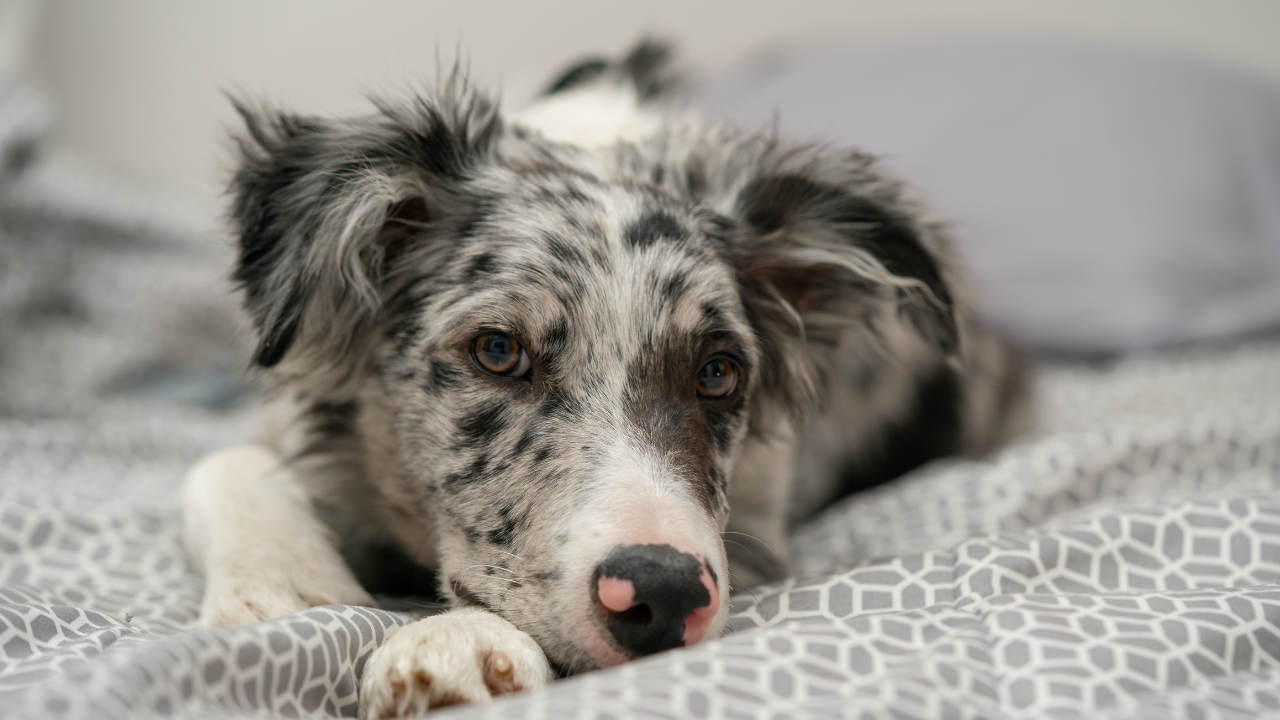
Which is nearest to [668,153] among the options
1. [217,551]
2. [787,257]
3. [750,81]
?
[787,257]

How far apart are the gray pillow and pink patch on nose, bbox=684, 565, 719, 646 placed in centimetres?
299

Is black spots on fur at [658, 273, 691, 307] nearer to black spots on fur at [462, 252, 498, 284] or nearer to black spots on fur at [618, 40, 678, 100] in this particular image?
black spots on fur at [462, 252, 498, 284]

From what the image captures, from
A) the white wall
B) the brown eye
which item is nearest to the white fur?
the brown eye

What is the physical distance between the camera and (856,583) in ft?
5.19

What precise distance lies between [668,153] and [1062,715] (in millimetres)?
1692

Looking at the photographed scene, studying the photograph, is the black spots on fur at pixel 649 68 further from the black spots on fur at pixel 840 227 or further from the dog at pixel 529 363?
the black spots on fur at pixel 840 227

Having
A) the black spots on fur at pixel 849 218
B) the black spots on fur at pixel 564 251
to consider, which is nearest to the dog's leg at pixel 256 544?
the black spots on fur at pixel 564 251

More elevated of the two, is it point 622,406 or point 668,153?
point 668,153

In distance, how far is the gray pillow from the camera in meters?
3.80

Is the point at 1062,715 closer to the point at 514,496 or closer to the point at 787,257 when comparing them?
the point at 514,496

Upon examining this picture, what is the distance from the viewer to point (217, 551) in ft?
5.88

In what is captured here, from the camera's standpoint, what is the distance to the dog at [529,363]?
141 centimetres

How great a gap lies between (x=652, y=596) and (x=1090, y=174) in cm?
355

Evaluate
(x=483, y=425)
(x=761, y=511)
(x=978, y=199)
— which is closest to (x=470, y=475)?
(x=483, y=425)
